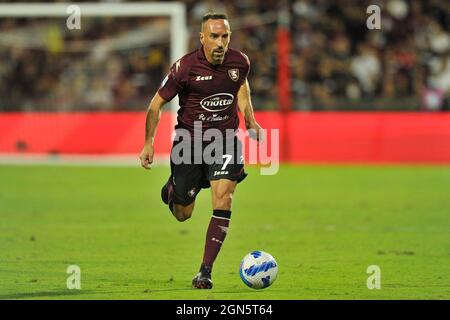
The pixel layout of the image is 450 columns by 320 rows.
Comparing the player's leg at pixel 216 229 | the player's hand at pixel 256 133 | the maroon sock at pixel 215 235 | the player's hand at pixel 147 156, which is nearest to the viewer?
the player's leg at pixel 216 229

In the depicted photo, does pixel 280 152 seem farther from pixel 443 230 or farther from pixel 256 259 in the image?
pixel 256 259

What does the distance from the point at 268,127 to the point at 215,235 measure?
14.9 meters

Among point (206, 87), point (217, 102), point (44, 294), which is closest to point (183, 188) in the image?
point (217, 102)

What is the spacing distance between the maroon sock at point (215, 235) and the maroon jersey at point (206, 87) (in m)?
0.84

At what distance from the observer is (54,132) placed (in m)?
25.6

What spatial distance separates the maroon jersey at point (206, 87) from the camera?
32.8ft

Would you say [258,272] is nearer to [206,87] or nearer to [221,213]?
[221,213]

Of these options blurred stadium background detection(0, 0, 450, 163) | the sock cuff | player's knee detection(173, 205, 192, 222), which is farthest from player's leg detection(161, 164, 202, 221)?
blurred stadium background detection(0, 0, 450, 163)

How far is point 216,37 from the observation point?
9.78 meters

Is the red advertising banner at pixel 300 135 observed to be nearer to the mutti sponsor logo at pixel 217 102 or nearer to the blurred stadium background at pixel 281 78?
the blurred stadium background at pixel 281 78

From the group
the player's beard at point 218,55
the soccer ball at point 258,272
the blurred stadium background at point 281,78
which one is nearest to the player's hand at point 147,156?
the player's beard at point 218,55

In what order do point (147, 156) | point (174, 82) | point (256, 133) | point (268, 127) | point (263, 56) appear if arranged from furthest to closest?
1. point (263, 56)
2. point (268, 127)
3. point (256, 133)
4. point (174, 82)
5. point (147, 156)

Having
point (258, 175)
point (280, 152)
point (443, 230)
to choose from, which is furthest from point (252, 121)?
point (280, 152)

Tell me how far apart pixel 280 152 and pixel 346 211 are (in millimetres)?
8743
